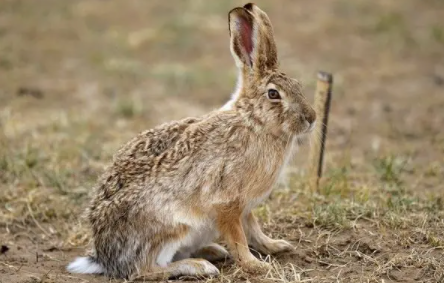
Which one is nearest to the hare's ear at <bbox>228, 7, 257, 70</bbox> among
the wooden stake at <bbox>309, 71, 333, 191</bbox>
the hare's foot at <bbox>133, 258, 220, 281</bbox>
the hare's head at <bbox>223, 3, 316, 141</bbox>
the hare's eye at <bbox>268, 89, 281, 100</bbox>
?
the hare's head at <bbox>223, 3, 316, 141</bbox>

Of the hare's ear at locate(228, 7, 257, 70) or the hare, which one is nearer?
the hare

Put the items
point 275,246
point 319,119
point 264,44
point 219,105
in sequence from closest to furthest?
point 264,44 < point 275,246 < point 319,119 < point 219,105

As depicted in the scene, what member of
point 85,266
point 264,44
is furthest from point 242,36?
point 85,266

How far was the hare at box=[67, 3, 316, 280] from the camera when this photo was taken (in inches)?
181

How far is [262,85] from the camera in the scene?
15.5 feet

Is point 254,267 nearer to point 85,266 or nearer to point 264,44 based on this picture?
point 85,266

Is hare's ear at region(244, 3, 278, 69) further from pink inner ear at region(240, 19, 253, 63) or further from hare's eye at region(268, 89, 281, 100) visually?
hare's eye at region(268, 89, 281, 100)

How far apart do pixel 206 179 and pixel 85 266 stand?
953 millimetres

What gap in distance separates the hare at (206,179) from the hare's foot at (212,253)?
23 cm

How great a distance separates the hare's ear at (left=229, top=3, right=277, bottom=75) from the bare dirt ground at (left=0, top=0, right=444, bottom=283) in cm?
119

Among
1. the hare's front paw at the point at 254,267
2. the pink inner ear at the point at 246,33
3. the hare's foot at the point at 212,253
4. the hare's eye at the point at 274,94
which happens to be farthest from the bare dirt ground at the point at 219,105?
the pink inner ear at the point at 246,33

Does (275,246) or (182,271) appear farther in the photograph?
(275,246)

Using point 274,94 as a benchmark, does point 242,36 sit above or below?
above

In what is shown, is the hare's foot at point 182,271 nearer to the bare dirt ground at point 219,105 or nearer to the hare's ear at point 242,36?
the bare dirt ground at point 219,105
